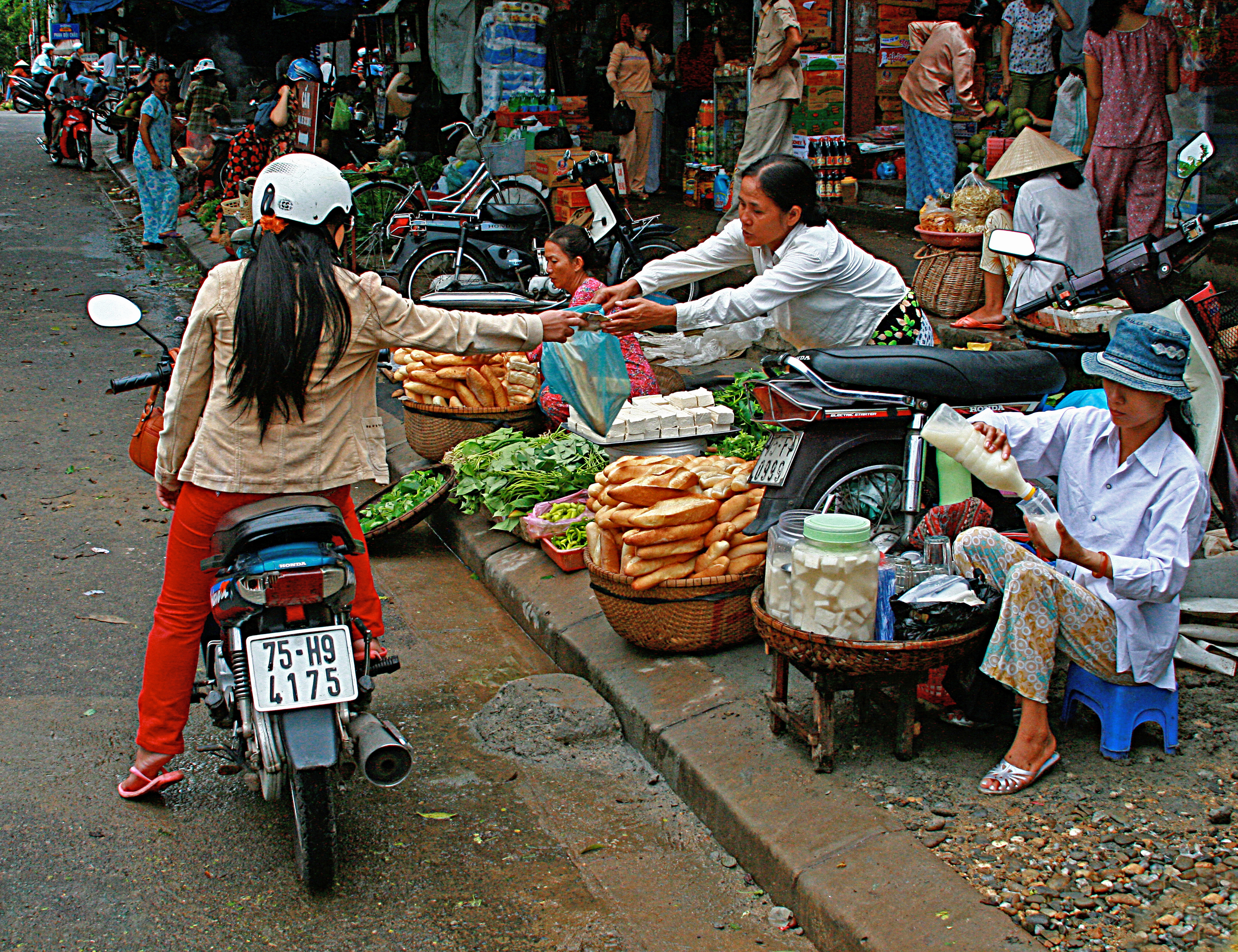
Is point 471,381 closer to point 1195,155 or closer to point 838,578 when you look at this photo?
point 838,578

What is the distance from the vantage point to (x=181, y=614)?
3.30 meters

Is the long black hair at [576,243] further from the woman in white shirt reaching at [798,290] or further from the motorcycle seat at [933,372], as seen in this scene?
the motorcycle seat at [933,372]

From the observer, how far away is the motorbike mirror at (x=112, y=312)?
3.45 m

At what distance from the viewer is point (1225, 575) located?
404 centimetres

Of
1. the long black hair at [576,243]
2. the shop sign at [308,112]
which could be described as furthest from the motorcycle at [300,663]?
the shop sign at [308,112]

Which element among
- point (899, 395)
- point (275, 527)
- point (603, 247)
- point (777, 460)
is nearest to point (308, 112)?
point (603, 247)

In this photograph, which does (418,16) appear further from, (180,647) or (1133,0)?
(180,647)

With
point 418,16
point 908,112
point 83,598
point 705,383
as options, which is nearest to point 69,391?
point 83,598

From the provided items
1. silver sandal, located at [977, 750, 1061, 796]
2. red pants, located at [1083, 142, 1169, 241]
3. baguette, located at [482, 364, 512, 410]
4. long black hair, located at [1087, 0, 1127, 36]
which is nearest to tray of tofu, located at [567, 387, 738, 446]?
baguette, located at [482, 364, 512, 410]

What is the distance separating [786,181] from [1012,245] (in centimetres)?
103

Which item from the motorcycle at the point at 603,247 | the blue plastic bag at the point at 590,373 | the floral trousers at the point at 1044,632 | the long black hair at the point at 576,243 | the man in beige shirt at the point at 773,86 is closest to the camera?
the floral trousers at the point at 1044,632

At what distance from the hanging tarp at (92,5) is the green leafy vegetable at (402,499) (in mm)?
18975

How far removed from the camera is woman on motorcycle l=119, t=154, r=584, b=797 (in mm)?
3031

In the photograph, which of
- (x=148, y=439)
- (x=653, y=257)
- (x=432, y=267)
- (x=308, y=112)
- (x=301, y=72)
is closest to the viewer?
(x=148, y=439)
